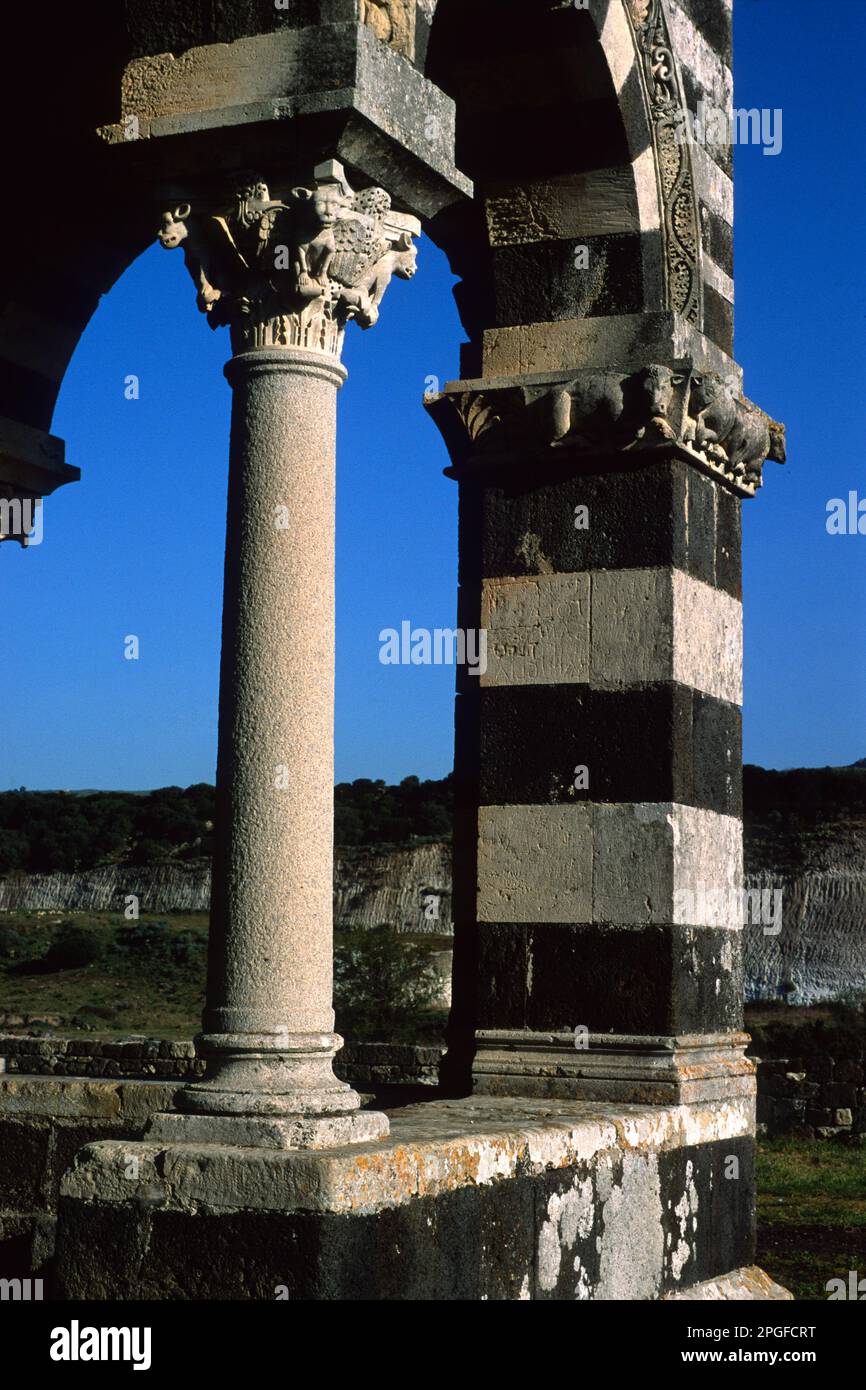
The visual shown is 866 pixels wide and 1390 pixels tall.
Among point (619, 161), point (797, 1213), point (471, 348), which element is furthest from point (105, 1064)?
point (619, 161)

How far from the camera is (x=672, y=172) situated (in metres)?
6.35

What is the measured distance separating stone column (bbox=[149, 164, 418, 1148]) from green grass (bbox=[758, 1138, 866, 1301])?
383 cm

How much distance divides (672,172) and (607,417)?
100cm

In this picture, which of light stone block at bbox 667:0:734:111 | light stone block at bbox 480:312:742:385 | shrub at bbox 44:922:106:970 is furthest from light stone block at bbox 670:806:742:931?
shrub at bbox 44:922:106:970

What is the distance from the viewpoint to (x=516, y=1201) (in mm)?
4734

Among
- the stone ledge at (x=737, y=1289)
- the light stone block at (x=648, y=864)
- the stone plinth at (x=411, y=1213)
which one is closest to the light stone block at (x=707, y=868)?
the light stone block at (x=648, y=864)

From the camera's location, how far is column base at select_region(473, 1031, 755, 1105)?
5.77m

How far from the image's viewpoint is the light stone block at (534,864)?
6016mm

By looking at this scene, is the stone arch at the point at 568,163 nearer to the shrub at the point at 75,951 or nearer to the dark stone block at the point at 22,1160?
Answer: the dark stone block at the point at 22,1160

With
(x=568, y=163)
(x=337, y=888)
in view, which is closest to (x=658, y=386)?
(x=568, y=163)

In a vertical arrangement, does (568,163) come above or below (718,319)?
above

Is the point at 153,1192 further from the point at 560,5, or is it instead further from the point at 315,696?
the point at 560,5

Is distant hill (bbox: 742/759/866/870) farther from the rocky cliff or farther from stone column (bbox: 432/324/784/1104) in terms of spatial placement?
stone column (bbox: 432/324/784/1104)

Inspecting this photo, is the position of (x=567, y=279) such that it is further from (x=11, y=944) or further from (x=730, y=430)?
(x=11, y=944)
